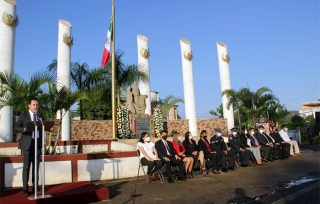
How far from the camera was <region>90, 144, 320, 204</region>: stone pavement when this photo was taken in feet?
19.4

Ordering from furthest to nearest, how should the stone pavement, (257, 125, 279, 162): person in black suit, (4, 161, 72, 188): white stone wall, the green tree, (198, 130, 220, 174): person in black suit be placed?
the green tree < (257, 125, 279, 162): person in black suit < (198, 130, 220, 174): person in black suit < (4, 161, 72, 188): white stone wall < the stone pavement

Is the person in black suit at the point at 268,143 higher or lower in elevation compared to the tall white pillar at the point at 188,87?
lower

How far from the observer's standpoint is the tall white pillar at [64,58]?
17281mm

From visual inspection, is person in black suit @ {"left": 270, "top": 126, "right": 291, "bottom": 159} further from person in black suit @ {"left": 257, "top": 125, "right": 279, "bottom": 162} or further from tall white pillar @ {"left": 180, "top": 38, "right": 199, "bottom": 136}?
tall white pillar @ {"left": 180, "top": 38, "right": 199, "bottom": 136}

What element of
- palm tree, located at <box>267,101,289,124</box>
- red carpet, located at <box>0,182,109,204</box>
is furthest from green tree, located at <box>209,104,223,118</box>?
red carpet, located at <box>0,182,109,204</box>

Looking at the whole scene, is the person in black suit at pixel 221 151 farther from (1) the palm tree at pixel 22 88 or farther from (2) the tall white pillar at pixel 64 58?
(2) the tall white pillar at pixel 64 58

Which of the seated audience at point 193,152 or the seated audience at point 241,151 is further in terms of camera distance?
the seated audience at point 241,151

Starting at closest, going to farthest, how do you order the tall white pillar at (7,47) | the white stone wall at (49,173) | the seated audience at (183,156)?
1. the white stone wall at (49,173)
2. the seated audience at (183,156)
3. the tall white pillar at (7,47)

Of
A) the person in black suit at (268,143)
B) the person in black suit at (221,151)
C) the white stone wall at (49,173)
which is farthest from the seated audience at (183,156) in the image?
the person in black suit at (268,143)

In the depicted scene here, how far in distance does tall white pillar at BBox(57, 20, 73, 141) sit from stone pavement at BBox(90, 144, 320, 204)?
9.33m

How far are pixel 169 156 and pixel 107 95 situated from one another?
578 inches

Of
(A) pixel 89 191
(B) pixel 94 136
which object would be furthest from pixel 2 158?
(B) pixel 94 136

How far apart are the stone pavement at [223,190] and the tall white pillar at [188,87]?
42.9 feet

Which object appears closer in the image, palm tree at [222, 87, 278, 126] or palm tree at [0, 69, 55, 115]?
palm tree at [0, 69, 55, 115]
